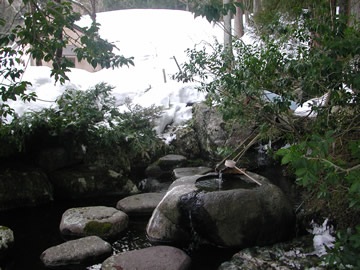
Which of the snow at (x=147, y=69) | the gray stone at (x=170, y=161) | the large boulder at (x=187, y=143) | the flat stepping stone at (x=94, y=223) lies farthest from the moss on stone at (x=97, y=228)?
the large boulder at (x=187, y=143)

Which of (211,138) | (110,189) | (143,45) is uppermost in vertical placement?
(143,45)

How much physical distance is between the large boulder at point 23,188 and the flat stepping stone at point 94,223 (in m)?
1.34

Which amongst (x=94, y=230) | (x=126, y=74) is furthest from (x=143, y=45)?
(x=94, y=230)

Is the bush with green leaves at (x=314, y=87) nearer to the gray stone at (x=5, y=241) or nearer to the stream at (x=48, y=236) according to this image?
the stream at (x=48, y=236)

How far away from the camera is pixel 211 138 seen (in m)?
8.01

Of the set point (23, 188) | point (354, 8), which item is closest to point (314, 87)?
point (354, 8)

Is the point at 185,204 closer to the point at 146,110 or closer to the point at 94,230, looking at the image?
the point at 94,230

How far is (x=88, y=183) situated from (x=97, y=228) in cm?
191

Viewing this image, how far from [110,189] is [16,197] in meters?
1.61

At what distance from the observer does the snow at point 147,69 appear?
8789 mm

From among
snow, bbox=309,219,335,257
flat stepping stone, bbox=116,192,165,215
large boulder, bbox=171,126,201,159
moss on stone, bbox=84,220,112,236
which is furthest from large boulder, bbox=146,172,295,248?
large boulder, bbox=171,126,201,159

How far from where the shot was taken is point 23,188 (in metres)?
6.19

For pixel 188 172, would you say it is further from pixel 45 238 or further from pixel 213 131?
pixel 45 238

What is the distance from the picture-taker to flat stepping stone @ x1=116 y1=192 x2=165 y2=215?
221 inches
